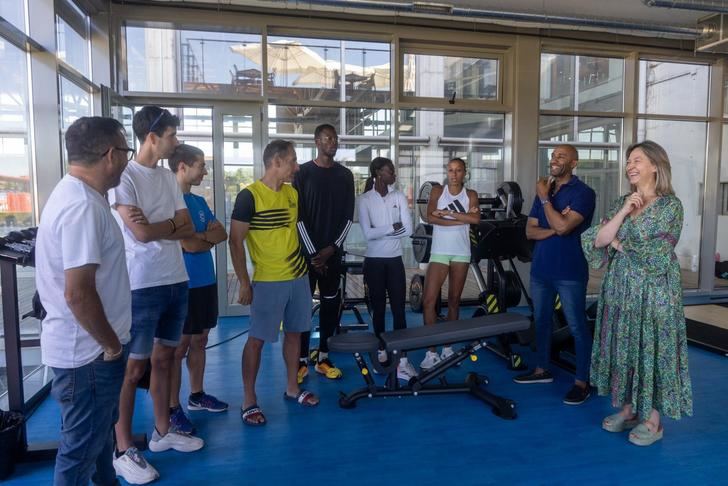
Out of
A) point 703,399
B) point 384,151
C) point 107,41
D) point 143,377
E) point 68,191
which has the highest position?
point 107,41

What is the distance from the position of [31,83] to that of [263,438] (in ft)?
9.05

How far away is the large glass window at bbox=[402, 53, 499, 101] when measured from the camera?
581 cm

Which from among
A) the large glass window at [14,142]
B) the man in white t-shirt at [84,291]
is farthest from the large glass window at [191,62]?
the man in white t-shirt at [84,291]

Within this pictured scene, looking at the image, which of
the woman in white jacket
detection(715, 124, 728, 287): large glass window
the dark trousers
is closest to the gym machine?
the woman in white jacket

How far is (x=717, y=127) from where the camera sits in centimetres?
650

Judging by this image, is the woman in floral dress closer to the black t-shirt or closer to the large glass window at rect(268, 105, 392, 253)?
the black t-shirt

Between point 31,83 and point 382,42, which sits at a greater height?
point 382,42

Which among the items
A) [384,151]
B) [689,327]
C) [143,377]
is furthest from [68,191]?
[689,327]

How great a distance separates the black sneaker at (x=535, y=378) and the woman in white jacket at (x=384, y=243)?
755 millimetres

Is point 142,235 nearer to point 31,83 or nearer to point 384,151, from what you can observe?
point 31,83

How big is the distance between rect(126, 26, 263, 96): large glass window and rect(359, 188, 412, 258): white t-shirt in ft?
7.83

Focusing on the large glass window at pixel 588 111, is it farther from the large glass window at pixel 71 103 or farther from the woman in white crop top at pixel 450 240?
the large glass window at pixel 71 103

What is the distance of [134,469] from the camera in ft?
7.53

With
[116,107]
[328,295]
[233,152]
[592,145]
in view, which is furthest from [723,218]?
[116,107]
